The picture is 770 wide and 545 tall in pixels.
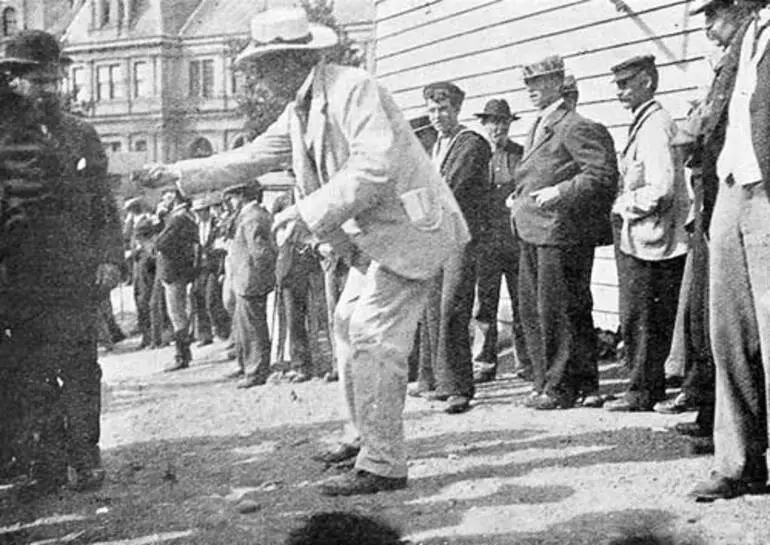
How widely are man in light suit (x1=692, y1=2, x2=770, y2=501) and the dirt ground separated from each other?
187mm

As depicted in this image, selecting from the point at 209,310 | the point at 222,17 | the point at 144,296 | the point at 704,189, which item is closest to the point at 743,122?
the point at 704,189

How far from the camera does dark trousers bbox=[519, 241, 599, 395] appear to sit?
7.07 m

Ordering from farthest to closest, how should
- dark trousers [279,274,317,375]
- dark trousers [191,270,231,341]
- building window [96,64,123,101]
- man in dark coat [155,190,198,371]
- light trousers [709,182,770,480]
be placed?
dark trousers [191,270,231,341], man in dark coat [155,190,198,371], building window [96,64,123,101], dark trousers [279,274,317,375], light trousers [709,182,770,480]

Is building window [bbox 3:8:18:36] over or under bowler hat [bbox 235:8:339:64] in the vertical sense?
over

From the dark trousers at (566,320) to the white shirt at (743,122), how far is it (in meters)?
2.59

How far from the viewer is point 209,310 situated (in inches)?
583

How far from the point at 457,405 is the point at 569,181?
5.13 ft

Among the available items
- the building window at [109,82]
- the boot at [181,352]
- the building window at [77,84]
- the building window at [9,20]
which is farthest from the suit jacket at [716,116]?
the boot at [181,352]

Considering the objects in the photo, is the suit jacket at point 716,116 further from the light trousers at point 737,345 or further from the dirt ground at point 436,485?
the dirt ground at point 436,485

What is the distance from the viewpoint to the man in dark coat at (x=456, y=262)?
24.8ft

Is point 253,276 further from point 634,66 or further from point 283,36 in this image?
point 283,36

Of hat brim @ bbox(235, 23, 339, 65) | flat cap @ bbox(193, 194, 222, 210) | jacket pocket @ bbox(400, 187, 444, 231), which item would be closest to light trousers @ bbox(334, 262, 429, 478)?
jacket pocket @ bbox(400, 187, 444, 231)

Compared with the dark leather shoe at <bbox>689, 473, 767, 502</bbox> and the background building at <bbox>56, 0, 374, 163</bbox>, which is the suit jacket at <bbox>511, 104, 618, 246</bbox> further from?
the background building at <bbox>56, 0, 374, 163</bbox>

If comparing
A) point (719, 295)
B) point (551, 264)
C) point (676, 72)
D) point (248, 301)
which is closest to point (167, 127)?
point (248, 301)
